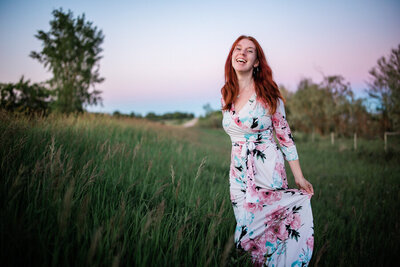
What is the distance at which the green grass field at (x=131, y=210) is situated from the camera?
1.11 m

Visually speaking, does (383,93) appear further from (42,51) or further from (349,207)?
(42,51)

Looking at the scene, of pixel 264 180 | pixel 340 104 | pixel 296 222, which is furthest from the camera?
pixel 340 104

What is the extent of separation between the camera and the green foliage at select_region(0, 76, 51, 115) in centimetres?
742

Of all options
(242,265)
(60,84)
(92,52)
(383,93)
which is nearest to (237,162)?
(242,265)

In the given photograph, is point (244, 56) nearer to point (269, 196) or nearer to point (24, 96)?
point (269, 196)

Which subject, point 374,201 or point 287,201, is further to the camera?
point 374,201

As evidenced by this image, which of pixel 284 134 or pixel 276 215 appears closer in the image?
pixel 276 215

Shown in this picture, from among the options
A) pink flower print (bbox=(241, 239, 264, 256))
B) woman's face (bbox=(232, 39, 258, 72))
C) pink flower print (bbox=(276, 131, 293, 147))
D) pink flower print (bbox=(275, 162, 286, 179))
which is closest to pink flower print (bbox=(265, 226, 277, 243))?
pink flower print (bbox=(241, 239, 264, 256))

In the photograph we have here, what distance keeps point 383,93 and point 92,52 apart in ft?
67.5

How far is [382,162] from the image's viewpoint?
7.10 meters

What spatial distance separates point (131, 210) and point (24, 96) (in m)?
10.1

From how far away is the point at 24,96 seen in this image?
8688 millimetres

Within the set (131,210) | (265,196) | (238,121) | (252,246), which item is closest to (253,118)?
(238,121)

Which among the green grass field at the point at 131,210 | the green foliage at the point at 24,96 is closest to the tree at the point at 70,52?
the green foliage at the point at 24,96
